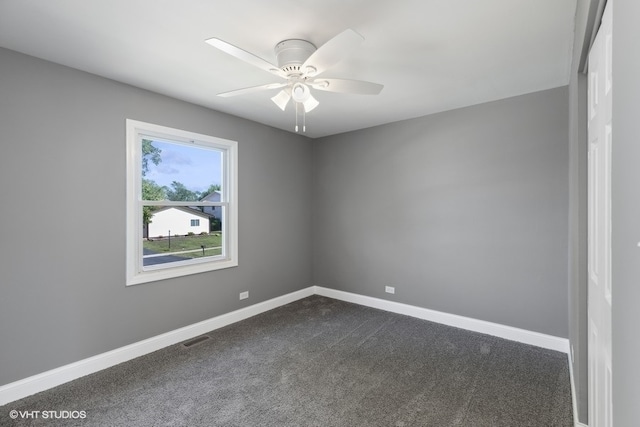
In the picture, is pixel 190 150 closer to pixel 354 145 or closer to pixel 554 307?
pixel 354 145

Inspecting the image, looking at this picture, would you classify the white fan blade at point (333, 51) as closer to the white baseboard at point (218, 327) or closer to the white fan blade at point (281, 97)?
the white fan blade at point (281, 97)

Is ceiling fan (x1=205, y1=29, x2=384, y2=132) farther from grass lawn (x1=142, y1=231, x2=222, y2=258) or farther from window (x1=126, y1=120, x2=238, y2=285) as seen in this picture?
grass lawn (x1=142, y1=231, x2=222, y2=258)

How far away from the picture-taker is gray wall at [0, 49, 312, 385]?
85.2 inches

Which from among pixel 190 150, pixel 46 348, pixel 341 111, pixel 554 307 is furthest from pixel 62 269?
pixel 554 307

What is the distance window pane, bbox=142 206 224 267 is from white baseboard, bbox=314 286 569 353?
203 cm

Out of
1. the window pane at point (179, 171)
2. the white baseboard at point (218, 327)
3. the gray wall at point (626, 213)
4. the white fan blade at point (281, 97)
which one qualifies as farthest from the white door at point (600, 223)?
the window pane at point (179, 171)

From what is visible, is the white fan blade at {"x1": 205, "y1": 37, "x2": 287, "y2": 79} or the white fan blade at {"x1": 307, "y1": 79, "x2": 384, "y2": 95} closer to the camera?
the white fan blade at {"x1": 205, "y1": 37, "x2": 287, "y2": 79}

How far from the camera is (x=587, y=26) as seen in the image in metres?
1.33

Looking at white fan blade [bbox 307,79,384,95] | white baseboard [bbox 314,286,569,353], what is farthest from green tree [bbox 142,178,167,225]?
white baseboard [bbox 314,286,569,353]

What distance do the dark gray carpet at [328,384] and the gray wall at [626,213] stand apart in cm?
161

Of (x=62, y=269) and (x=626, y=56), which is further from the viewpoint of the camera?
(x=62, y=269)

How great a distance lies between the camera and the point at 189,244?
3396 mm

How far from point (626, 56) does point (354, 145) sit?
3.72 meters

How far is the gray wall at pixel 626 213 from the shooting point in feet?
1.95
